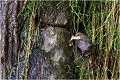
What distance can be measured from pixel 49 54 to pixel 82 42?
249 mm

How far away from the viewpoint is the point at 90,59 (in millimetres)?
1711

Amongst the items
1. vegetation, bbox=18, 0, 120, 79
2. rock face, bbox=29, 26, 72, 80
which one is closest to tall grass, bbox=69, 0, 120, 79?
vegetation, bbox=18, 0, 120, 79

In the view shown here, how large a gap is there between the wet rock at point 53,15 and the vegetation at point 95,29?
0.04m

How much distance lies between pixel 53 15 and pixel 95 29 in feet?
1.07

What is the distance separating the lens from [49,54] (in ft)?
5.38

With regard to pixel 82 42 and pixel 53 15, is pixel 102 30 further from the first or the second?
pixel 53 15

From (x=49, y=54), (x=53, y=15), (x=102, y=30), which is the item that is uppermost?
(x=53, y=15)

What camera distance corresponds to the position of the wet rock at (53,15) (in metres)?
1.67

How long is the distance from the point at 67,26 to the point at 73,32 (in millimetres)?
63

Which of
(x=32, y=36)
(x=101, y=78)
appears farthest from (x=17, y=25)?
(x=101, y=78)

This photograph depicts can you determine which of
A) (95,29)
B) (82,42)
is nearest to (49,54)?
(82,42)

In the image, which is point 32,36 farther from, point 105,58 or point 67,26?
point 105,58

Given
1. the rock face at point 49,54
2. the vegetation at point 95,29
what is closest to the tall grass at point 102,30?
the vegetation at point 95,29

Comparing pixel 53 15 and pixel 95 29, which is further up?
pixel 53 15
